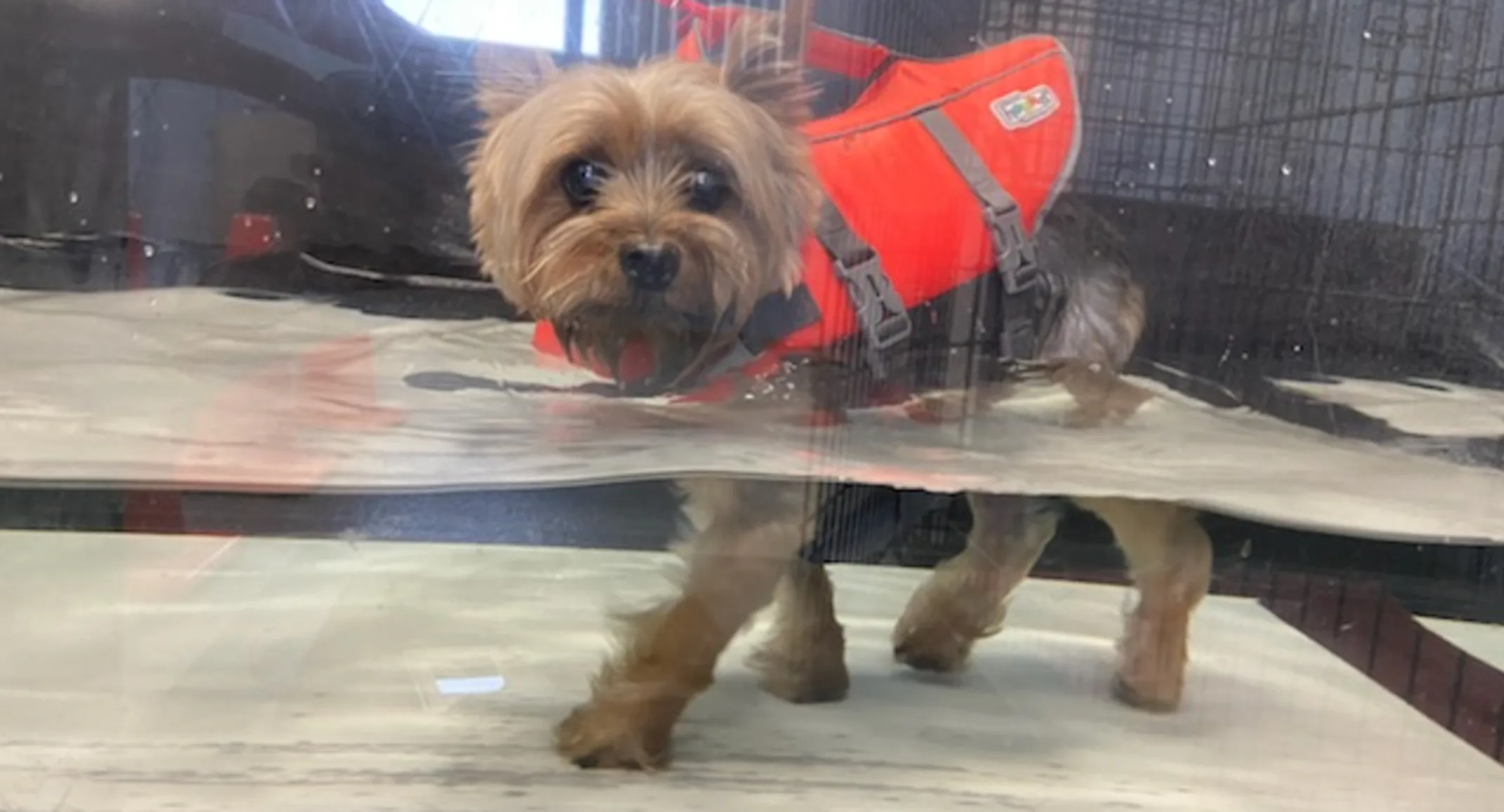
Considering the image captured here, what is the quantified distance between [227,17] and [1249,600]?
47.7 inches

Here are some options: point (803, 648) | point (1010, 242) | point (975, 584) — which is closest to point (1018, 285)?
point (1010, 242)

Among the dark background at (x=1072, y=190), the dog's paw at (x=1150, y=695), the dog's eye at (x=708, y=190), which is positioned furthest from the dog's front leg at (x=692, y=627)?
the dog's paw at (x=1150, y=695)

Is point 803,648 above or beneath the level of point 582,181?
beneath

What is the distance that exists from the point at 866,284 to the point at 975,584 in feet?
1.22

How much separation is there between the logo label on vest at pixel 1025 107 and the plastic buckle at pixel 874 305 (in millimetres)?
207

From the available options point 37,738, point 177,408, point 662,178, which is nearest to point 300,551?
point 177,408

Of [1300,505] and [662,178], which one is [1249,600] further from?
[662,178]

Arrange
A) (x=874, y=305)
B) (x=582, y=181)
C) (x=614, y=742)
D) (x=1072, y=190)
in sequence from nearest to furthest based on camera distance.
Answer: (x=614, y=742) < (x=582, y=181) < (x=874, y=305) < (x=1072, y=190)

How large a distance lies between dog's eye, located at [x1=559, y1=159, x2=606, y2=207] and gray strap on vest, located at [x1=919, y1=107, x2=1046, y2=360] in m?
0.32

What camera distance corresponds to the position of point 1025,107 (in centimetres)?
110

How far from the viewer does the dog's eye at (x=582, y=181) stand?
0.92 m

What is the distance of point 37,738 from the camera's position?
2.55 ft

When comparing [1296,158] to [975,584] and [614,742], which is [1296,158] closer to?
[975,584]

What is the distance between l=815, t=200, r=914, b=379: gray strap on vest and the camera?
3.28ft
